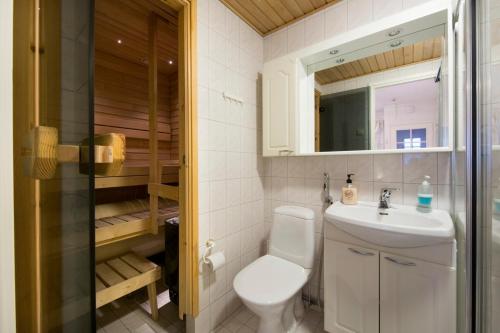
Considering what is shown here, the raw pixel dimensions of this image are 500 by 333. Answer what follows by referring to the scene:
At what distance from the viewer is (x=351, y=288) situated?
1220mm

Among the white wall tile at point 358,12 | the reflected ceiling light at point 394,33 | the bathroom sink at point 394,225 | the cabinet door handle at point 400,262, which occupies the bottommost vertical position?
the cabinet door handle at point 400,262

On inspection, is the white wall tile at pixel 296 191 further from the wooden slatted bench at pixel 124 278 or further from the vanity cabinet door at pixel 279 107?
the wooden slatted bench at pixel 124 278

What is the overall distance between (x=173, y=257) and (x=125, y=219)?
1.69 ft

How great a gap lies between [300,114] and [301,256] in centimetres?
107

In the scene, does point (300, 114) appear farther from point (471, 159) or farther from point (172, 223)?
point (172, 223)

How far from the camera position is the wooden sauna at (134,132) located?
1539 millimetres

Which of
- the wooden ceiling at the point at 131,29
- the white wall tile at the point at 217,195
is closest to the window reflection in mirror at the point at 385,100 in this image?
the white wall tile at the point at 217,195

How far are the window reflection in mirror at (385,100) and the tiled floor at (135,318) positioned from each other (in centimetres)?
177

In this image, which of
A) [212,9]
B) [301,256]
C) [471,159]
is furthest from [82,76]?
[301,256]

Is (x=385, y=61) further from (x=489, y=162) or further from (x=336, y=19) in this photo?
(x=489, y=162)

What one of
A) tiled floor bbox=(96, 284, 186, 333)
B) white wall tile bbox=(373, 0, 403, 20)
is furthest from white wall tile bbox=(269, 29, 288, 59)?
tiled floor bbox=(96, 284, 186, 333)

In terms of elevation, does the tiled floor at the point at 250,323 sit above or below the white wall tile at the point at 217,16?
below

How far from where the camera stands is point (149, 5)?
162cm

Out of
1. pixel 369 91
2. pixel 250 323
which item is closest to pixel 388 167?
pixel 369 91
